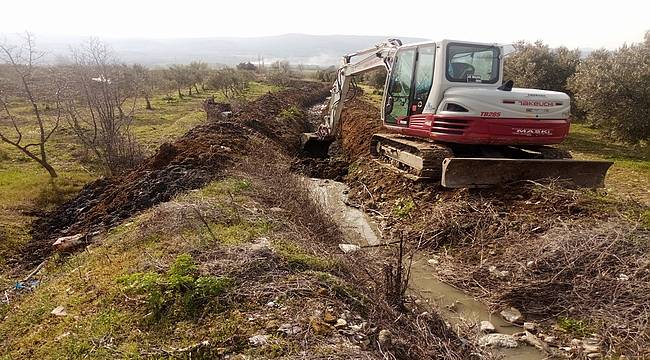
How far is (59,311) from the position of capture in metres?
4.50

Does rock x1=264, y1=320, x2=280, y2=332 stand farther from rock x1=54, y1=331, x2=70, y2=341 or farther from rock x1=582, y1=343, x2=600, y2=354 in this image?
rock x1=582, y1=343, x2=600, y2=354

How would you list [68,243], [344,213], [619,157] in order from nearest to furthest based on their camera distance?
1. [68,243]
2. [344,213]
3. [619,157]

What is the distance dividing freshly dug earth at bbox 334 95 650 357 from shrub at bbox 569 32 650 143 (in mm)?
9016

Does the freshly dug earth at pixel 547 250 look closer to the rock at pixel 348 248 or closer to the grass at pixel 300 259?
the rock at pixel 348 248

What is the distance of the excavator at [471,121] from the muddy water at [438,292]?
1.38 m

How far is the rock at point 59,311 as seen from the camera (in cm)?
445

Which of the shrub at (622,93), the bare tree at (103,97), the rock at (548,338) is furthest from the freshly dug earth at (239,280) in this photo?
the shrub at (622,93)

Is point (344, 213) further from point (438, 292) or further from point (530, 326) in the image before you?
point (530, 326)

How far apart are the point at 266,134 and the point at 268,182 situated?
6.20m

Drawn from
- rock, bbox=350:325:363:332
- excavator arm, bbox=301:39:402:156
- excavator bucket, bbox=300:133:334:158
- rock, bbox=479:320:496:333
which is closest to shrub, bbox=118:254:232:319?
rock, bbox=350:325:363:332

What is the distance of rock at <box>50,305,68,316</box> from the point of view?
4446 millimetres

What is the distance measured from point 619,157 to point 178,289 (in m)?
13.5

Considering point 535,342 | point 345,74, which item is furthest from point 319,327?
point 345,74

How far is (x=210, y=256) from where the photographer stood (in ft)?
15.8
